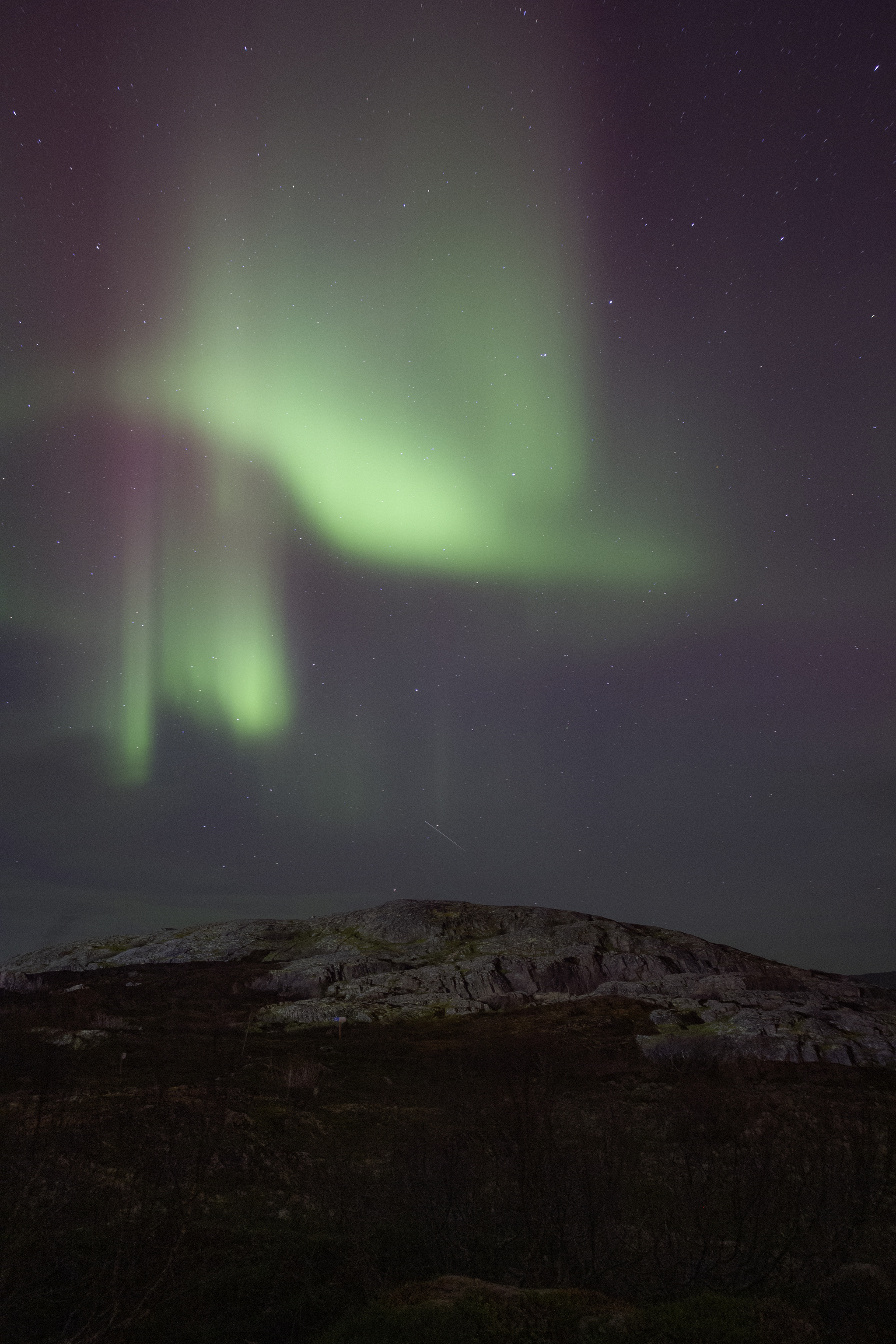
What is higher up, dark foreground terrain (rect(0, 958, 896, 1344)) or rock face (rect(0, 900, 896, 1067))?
dark foreground terrain (rect(0, 958, 896, 1344))

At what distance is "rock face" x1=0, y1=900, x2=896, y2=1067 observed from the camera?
64.7 m

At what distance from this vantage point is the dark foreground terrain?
43.1 feet

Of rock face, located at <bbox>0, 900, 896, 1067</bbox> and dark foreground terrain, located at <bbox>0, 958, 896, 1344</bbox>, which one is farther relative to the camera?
rock face, located at <bbox>0, 900, 896, 1067</bbox>

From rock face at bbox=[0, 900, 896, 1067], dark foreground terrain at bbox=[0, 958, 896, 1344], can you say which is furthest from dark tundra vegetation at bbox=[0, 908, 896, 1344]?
rock face at bbox=[0, 900, 896, 1067]

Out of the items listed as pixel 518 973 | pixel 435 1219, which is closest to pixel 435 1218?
pixel 435 1219

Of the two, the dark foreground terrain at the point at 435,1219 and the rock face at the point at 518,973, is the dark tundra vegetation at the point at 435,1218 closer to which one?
the dark foreground terrain at the point at 435,1219

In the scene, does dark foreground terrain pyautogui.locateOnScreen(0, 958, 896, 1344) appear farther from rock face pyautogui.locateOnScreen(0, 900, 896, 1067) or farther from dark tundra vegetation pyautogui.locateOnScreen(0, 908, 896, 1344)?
rock face pyautogui.locateOnScreen(0, 900, 896, 1067)

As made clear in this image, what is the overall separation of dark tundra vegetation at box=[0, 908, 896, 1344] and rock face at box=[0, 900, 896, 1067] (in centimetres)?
2520

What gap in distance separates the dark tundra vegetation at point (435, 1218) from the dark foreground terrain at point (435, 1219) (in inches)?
3.6

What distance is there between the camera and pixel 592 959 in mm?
96312

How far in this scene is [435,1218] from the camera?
1916 centimetres

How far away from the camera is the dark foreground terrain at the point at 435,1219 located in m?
13.1

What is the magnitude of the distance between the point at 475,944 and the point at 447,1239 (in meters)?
89.8

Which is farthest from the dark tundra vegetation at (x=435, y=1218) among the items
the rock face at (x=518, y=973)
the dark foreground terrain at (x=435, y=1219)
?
the rock face at (x=518, y=973)
